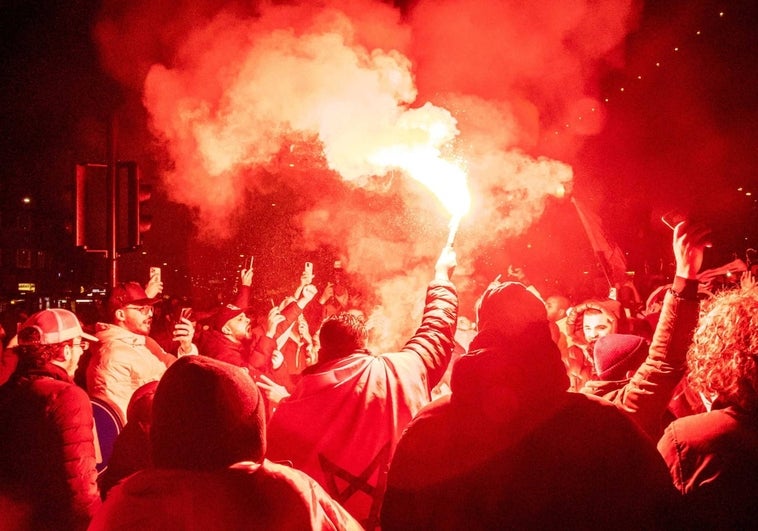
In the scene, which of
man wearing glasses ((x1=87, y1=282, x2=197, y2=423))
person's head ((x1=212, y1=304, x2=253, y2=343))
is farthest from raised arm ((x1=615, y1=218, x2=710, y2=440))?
person's head ((x1=212, y1=304, x2=253, y2=343))

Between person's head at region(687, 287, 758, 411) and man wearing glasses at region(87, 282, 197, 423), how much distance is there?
407 centimetres

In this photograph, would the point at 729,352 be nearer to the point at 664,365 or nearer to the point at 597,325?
the point at 664,365

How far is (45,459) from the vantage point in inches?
130

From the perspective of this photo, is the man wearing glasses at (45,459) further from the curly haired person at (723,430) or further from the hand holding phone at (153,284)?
the hand holding phone at (153,284)

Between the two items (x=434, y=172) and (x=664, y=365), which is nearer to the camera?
(x=664, y=365)

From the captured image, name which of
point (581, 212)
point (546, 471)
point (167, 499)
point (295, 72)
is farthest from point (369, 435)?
point (581, 212)

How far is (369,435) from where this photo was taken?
296 cm

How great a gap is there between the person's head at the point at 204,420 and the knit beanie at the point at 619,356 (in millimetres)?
2358

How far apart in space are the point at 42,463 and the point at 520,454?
2736 mm

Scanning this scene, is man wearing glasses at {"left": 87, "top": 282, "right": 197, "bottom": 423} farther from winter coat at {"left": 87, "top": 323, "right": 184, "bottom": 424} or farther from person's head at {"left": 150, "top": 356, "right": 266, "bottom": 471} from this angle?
person's head at {"left": 150, "top": 356, "right": 266, "bottom": 471}

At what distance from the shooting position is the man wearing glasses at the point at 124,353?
208 inches

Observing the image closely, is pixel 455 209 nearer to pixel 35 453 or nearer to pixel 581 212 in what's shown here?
pixel 35 453

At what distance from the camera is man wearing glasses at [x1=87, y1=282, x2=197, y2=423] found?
528cm

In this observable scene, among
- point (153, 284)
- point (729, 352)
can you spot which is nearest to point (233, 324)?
point (153, 284)
